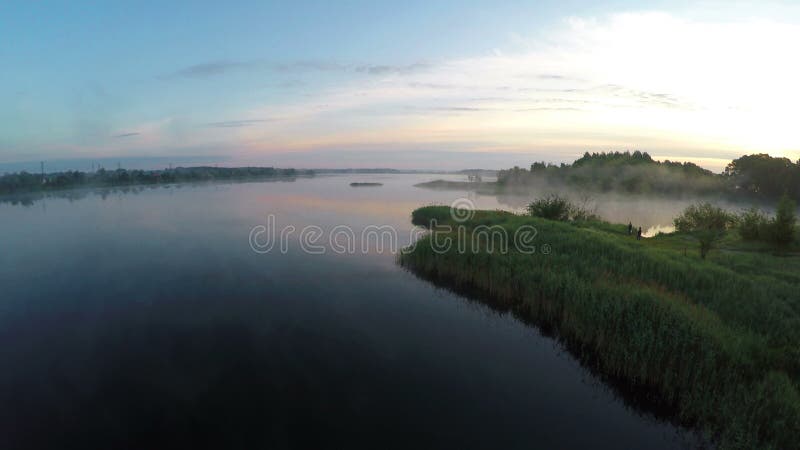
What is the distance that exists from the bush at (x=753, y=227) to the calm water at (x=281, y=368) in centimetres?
1999

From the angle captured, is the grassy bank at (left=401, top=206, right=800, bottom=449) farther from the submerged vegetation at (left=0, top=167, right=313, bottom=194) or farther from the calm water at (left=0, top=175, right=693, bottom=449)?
the submerged vegetation at (left=0, top=167, right=313, bottom=194)

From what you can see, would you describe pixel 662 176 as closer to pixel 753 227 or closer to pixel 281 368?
pixel 753 227

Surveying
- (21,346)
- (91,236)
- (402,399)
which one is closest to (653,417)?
(402,399)

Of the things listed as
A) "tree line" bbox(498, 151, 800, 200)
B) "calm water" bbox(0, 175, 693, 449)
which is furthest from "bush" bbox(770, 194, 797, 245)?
"tree line" bbox(498, 151, 800, 200)

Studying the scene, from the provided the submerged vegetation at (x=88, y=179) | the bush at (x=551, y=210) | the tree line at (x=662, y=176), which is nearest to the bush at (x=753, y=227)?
the bush at (x=551, y=210)

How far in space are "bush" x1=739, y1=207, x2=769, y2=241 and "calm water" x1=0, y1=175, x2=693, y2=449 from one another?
65.6ft

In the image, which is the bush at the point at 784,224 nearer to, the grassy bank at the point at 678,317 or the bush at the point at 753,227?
the bush at the point at 753,227

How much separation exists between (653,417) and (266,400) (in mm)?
9651

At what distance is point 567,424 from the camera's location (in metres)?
9.30

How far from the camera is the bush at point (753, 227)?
23.7 meters

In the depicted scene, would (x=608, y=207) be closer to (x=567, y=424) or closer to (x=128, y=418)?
(x=567, y=424)

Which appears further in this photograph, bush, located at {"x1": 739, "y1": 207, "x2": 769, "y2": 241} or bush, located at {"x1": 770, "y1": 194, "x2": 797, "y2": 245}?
bush, located at {"x1": 739, "y1": 207, "x2": 769, "y2": 241}

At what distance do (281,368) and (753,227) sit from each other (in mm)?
29401

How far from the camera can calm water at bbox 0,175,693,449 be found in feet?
29.1
